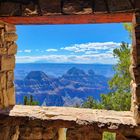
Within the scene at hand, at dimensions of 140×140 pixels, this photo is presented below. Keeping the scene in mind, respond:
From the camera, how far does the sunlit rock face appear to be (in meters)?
24.0

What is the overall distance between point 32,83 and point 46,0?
934 inches

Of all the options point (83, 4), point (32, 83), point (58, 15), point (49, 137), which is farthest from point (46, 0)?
point (32, 83)

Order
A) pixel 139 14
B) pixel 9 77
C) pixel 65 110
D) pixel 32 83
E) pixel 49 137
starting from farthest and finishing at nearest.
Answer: pixel 32 83
pixel 9 77
pixel 65 110
pixel 49 137
pixel 139 14

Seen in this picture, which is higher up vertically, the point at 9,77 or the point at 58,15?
the point at 58,15

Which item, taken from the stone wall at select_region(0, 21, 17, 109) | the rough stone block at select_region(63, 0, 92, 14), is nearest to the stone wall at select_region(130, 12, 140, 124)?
the rough stone block at select_region(63, 0, 92, 14)

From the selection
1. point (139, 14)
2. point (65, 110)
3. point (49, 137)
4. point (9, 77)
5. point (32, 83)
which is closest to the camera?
point (139, 14)

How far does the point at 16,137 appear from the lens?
2.90 metres

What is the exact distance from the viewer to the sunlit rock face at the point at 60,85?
2403 cm

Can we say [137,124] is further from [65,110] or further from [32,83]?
[32,83]

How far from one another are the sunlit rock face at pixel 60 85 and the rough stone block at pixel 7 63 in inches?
770

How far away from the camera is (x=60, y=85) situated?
27.7 m

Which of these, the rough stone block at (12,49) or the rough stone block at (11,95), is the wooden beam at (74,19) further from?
the rough stone block at (11,95)

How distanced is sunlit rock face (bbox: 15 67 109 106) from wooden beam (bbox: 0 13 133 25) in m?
19.9

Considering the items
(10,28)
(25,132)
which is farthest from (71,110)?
(10,28)
